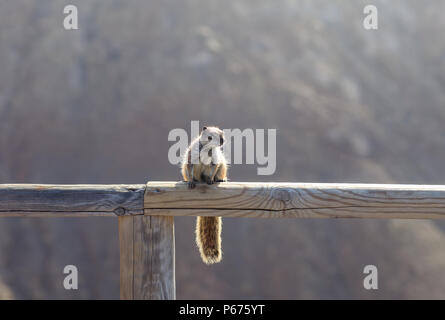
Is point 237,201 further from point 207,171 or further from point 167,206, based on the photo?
point 207,171

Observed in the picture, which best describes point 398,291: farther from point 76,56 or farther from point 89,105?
point 76,56

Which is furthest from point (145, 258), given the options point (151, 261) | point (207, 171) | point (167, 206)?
point (207, 171)

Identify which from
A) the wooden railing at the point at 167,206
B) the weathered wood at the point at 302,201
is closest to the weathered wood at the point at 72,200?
the wooden railing at the point at 167,206

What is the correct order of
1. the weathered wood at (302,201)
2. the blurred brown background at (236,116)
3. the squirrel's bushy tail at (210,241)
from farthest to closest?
the blurred brown background at (236,116) < the squirrel's bushy tail at (210,241) < the weathered wood at (302,201)

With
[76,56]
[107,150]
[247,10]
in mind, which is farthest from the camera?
[247,10]

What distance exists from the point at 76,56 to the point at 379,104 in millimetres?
14560

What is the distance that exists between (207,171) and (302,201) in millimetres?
1237

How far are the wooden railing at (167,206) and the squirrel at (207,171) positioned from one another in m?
0.58

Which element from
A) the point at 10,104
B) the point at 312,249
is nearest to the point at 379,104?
the point at 312,249

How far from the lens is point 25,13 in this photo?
82.1 ft

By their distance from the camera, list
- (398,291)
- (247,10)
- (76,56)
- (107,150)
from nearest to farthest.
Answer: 1. (398,291)
2. (107,150)
3. (76,56)
4. (247,10)

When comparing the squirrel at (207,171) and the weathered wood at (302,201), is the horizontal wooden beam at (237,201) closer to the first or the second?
the weathered wood at (302,201)

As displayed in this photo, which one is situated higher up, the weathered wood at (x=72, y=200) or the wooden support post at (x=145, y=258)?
the weathered wood at (x=72, y=200)

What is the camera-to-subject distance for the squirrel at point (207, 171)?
3176 mm
